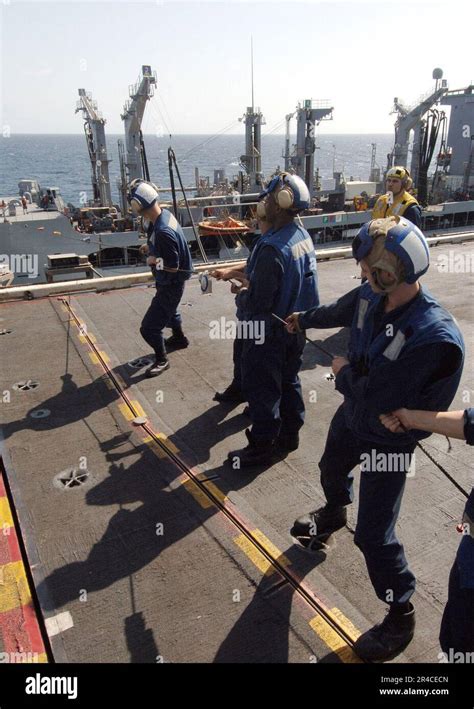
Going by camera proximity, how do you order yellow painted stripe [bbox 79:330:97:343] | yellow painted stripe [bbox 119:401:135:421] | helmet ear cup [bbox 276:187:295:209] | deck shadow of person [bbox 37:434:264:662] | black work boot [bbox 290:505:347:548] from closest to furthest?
deck shadow of person [bbox 37:434:264:662] → black work boot [bbox 290:505:347:548] → helmet ear cup [bbox 276:187:295:209] → yellow painted stripe [bbox 119:401:135:421] → yellow painted stripe [bbox 79:330:97:343]

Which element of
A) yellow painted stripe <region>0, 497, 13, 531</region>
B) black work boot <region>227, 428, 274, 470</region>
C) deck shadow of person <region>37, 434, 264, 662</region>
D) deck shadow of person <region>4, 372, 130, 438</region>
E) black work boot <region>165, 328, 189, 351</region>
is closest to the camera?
deck shadow of person <region>37, 434, 264, 662</region>

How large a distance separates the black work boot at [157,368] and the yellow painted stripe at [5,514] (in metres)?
2.36

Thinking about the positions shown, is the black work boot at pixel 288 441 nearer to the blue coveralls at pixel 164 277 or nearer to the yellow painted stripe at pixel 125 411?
the yellow painted stripe at pixel 125 411

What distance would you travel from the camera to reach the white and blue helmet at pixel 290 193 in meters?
3.97

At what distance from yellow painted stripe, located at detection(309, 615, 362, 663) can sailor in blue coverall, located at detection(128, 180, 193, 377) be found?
3680 mm

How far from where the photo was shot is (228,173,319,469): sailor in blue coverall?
3.99m

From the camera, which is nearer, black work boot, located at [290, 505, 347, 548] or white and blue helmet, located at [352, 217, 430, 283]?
white and blue helmet, located at [352, 217, 430, 283]

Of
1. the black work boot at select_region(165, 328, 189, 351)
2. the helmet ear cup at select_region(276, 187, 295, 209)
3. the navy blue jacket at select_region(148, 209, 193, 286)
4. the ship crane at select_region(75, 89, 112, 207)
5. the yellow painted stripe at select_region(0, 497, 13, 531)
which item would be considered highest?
the ship crane at select_region(75, 89, 112, 207)

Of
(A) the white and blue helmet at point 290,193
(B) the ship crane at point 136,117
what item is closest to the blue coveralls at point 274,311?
(A) the white and blue helmet at point 290,193

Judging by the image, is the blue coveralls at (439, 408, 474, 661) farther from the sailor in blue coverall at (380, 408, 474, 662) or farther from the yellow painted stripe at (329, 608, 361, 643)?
the yellow painted stripe at (329, 608, 361, 643)

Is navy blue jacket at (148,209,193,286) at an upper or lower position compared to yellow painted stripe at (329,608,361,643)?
upper

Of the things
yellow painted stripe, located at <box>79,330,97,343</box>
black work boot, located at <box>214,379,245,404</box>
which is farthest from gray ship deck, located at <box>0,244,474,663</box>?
yellow painted stripe, located at <box>79,330,97,343</box>
